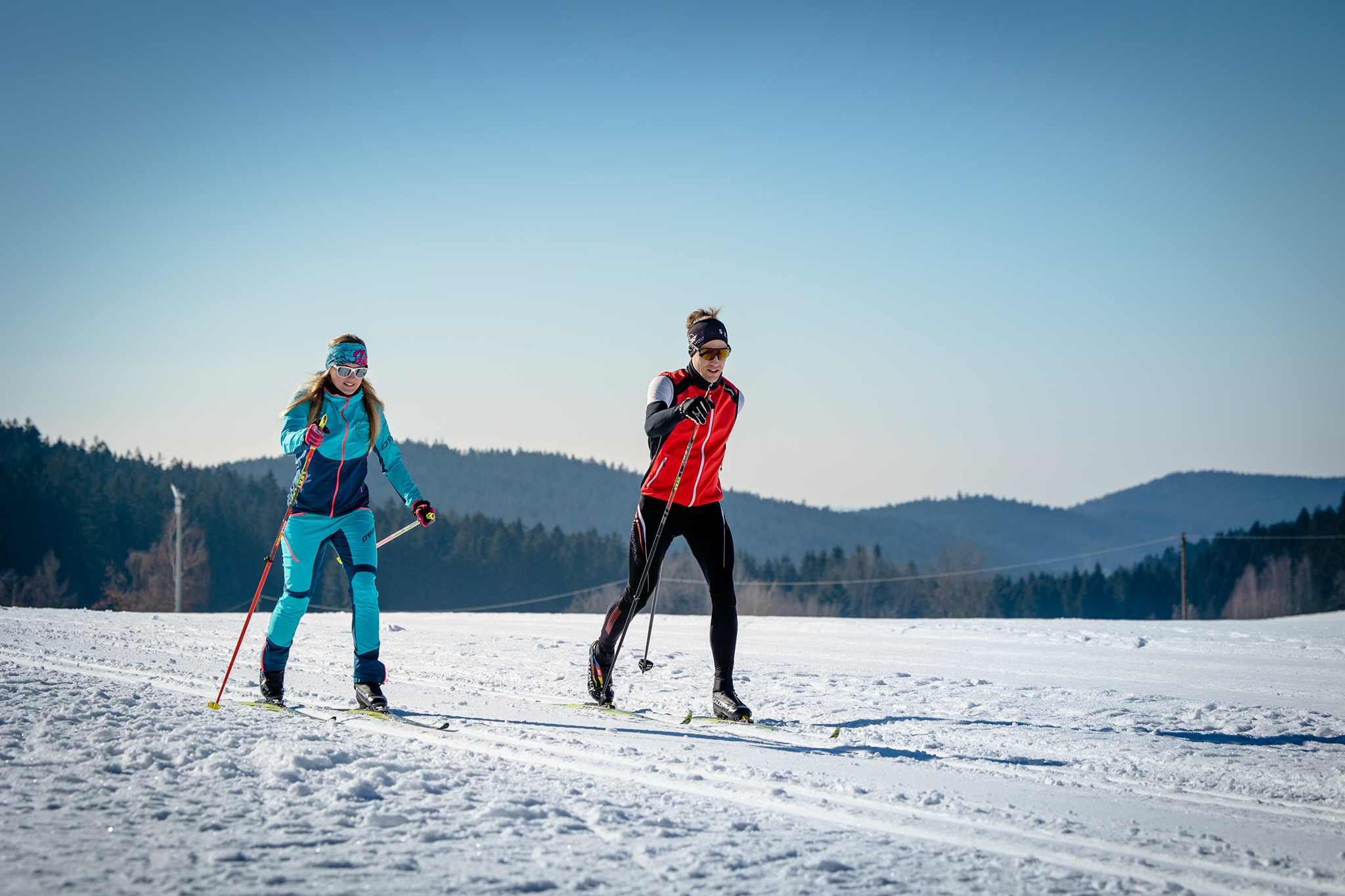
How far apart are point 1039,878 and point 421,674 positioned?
4689mm

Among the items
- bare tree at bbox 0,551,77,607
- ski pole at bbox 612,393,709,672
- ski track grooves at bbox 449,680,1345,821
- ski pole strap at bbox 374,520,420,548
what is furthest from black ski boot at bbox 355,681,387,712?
bare tree at bbox 0,551,77,607

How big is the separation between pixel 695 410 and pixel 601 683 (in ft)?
4.97

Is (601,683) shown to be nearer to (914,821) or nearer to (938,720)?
(938,720)

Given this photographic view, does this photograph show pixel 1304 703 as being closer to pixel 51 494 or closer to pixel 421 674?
pixel 421 674

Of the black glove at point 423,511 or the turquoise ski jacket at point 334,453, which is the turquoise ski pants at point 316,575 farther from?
the black glove at point 423,511

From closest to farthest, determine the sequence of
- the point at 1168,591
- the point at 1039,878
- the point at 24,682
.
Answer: the point at 1039,878
the point at 24,682
the point at 1168,591

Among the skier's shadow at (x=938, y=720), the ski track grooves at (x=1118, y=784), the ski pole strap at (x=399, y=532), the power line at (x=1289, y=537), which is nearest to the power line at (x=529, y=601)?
the power line at (x=1289, y=537)

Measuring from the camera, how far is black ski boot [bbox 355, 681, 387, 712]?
14.2ft

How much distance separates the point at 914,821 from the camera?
2.60 metres

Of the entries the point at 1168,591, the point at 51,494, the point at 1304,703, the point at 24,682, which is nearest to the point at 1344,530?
the point at 1168,591

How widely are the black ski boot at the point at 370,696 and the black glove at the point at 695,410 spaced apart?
1.99m

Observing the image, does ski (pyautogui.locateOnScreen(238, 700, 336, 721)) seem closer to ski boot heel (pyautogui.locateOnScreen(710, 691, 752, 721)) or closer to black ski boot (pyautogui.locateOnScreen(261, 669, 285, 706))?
black ski boot (pyautogui.locateOnScreen(261, 669, 285, 706))

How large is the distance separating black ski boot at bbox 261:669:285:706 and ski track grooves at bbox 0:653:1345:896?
0.96 metres

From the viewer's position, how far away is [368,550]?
4664 mm
